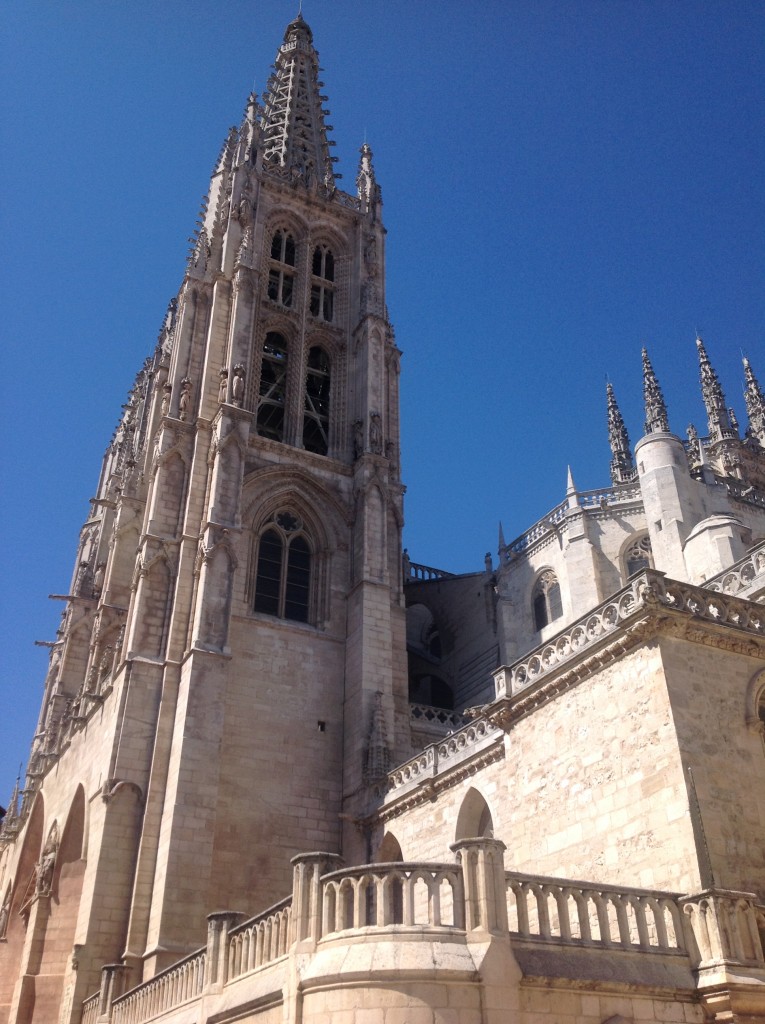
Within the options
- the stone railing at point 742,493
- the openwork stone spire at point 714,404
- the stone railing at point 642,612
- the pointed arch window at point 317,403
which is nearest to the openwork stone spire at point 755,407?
the openwork stone spire at point 714,404

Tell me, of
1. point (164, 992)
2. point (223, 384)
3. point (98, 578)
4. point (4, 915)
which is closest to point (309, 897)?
point (164, 992)

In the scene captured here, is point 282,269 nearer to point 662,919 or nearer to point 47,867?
point 47,867

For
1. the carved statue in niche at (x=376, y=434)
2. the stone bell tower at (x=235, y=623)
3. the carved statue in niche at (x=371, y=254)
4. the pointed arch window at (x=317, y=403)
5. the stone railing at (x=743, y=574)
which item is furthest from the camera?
the carved statue in niche at (x=371, y=254)

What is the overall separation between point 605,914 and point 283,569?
654 inches

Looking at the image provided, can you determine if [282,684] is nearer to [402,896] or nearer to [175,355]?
[175,355]

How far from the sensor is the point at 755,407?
1922 inches

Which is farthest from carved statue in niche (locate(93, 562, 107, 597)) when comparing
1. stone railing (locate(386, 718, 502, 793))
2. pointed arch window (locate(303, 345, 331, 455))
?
stone railing (locate(386, 718, 502, 793))

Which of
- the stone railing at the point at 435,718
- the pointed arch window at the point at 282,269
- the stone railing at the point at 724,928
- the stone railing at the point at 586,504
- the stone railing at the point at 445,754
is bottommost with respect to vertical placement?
the stone railing at the point at 724,928

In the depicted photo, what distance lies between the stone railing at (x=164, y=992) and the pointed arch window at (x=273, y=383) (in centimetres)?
1736

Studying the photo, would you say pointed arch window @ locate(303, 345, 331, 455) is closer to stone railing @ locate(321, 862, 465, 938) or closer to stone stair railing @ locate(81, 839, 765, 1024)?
stone stair railing @ locate(81, 839, 765, 1024)

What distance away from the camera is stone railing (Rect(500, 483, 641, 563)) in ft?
96.4

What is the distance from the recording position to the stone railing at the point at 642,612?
1307cm

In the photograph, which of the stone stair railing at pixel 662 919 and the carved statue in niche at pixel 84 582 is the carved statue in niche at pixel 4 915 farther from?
the stone stair railing at pixel 662 919

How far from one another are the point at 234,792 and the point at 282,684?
3.13m
